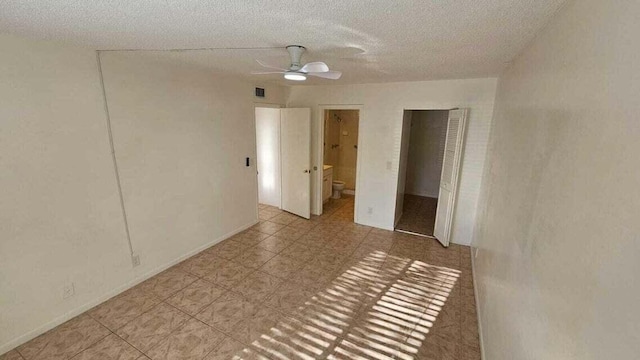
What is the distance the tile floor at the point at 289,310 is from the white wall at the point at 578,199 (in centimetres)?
79

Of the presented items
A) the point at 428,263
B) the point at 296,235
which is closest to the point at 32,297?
the point at 296,235

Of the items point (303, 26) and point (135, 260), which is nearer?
A: point (303, 26)

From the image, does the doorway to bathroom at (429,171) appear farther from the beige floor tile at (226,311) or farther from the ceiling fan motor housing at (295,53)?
the beige floor tile at (226,311)

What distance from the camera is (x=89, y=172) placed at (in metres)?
2.37

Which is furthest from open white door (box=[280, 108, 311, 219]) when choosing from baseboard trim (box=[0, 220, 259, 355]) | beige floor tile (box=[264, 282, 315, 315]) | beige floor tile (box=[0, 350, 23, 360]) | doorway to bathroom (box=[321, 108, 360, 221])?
beige floor tile (box=[0, 350, 23, 360])

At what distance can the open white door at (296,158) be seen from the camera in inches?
177

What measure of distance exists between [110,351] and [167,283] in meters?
0.87

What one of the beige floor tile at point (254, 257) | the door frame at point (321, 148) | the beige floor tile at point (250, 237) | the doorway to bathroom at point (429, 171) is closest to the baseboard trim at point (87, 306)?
the beige floor tile at point (250, 237)

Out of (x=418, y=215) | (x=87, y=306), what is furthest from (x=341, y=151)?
(x=87, y=306)

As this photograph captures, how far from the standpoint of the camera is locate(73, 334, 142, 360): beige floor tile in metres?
2.01

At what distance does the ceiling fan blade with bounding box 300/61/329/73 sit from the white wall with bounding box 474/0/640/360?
135 cm

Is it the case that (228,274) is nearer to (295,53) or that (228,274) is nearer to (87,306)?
(87,306)

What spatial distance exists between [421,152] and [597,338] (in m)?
5.92

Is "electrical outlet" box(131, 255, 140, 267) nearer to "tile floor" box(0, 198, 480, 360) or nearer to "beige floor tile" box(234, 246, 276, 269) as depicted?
"tile floor" box(0, 198, 480, 360)
